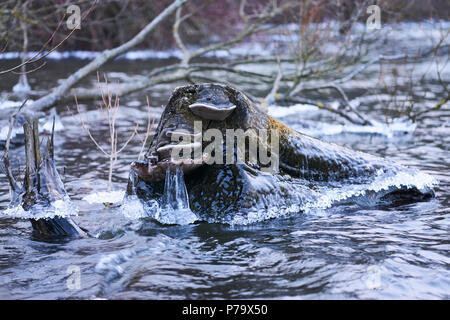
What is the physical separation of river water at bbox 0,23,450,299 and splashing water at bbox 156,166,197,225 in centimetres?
10

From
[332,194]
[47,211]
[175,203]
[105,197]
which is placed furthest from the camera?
[105,197]

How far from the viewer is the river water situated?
4.31 meters

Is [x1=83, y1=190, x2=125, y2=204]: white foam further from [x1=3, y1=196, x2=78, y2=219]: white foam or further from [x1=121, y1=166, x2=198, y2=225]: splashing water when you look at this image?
[x1=3, y1=196, x2=78, y2=219]: white foam

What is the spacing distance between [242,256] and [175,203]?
1.10 metres

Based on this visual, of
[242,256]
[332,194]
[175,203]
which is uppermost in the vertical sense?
[175,203]

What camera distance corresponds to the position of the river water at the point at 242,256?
4.31 m

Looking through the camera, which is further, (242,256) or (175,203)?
(175,203)

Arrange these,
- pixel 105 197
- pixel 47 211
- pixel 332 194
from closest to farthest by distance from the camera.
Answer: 1. pixel 47 211
2. pixel 332 194
3. pixel 105 197

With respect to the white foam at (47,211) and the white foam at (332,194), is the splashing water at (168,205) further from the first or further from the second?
the white foam at (47,211)

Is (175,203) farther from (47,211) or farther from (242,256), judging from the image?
(47,211)

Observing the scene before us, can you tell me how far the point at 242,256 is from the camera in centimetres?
499

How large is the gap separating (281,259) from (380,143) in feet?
20.1

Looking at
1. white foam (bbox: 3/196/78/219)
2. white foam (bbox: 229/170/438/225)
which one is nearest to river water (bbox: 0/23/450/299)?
white foam (bbox: 229/170/438/225)

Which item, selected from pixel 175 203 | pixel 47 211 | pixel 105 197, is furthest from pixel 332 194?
pixel 47 211
